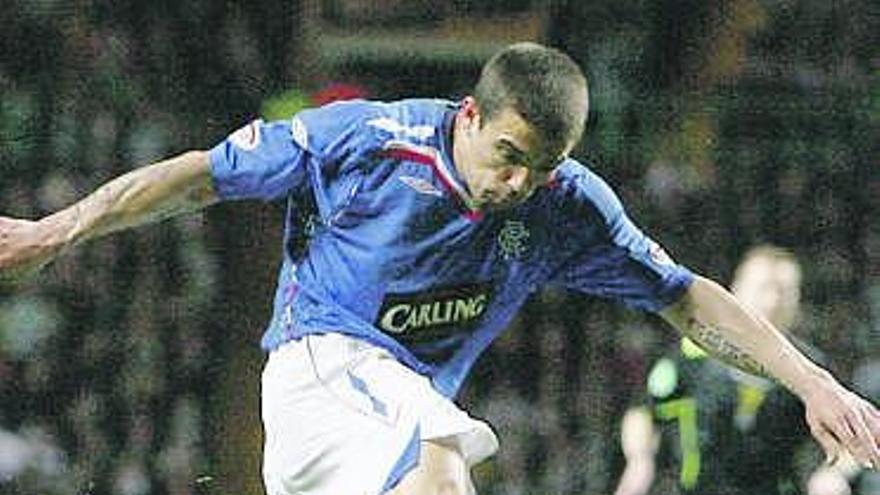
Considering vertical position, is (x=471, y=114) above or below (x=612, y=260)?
above

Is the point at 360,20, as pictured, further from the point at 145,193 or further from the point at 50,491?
the point at 145,193

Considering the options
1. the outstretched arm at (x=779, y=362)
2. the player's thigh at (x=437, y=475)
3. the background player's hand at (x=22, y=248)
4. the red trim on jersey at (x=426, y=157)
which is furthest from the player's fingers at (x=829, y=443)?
the background player's hand at (x=22, y=248)

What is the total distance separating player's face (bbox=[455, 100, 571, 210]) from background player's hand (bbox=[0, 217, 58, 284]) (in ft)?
2.50

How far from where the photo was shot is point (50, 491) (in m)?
7.57

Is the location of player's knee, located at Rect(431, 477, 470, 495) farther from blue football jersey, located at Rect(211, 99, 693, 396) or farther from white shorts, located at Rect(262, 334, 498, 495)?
blue football jersey, located at Rect(211, 99, 693, 396)

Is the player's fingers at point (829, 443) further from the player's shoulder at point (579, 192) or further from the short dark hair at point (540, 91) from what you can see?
the short dark hair at point (540, 91)

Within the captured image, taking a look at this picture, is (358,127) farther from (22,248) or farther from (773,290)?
(773,290)

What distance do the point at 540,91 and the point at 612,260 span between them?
54 centimetres

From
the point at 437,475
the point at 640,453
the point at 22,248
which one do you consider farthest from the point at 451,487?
the point at 640,453

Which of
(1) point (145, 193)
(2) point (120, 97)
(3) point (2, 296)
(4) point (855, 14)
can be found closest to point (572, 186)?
(1) point (145, 193)

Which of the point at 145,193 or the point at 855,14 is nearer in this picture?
the point at 145,193

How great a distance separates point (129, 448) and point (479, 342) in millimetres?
4428

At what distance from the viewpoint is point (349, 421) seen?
366cm

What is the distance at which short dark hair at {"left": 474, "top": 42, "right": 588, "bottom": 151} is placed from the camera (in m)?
3.44
